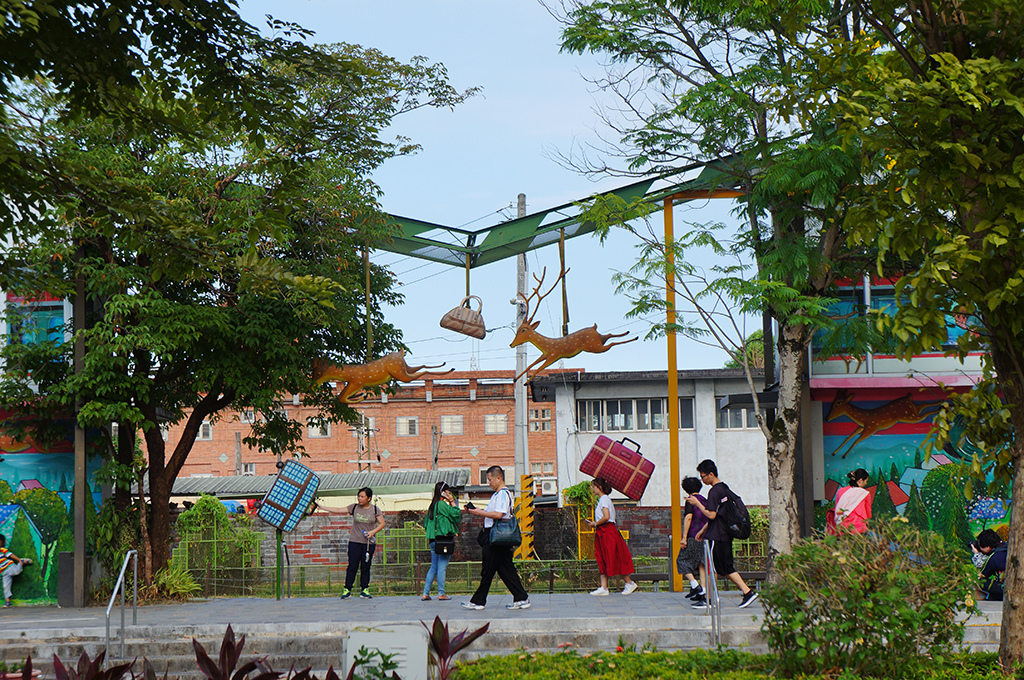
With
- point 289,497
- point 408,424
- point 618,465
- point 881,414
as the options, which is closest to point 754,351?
point 618,465

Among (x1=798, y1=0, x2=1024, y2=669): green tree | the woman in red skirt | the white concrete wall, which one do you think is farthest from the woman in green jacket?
the white concrete wall

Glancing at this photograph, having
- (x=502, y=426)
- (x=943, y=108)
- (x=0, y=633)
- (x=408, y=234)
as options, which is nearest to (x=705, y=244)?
(x=408, y=234)

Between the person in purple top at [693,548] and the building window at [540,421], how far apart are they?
34.3m

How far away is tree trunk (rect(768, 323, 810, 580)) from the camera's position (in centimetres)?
1350

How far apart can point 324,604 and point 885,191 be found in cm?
998

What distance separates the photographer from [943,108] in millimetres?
5816

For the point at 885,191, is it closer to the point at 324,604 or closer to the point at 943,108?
the point at 943,108

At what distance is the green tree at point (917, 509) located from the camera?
48.9 ft

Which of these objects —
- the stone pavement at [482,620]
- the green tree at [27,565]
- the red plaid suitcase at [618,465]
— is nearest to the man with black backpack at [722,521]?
the stone pavement at [482,620]

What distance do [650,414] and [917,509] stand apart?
67.8ft

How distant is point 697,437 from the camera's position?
3531 centimetres

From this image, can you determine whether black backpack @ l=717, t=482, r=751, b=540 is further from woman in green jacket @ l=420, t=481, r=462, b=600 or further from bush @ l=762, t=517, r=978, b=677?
bush @ l=762, t=517, r=978, b=677

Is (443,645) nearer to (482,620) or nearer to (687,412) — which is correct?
(482,620)

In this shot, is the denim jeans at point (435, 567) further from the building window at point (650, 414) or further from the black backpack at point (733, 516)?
the building window at point (650, 414)
